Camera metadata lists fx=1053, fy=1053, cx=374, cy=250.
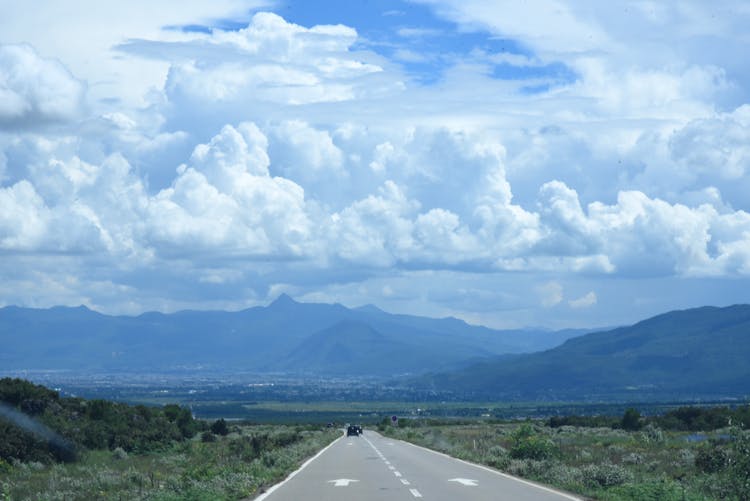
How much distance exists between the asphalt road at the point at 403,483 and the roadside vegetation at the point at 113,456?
1.08m

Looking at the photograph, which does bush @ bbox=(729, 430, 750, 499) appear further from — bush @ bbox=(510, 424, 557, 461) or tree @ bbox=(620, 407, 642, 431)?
tree @ bbox=(620, 407, 642, 431)

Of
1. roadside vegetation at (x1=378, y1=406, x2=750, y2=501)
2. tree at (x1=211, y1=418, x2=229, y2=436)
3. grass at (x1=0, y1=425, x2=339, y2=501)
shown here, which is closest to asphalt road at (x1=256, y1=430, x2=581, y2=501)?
grass at (x1=0, y1=425, x2=339, y2=501)

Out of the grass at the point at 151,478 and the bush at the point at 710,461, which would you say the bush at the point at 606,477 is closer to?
the bush at the point at 710,461

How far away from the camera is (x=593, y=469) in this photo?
29.1m

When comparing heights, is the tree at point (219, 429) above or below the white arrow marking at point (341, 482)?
below

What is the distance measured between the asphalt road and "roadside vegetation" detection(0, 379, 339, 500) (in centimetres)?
108

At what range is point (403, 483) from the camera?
28.4 meters

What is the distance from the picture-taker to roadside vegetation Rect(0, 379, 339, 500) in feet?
85.3

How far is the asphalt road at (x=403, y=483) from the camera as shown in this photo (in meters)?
24.3

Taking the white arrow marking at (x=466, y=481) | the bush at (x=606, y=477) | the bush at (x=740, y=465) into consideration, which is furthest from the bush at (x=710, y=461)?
the bush at (x=740, y=465)

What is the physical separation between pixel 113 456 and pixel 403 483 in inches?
891

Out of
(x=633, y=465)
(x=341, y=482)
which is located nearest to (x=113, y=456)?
(x=341, y=482)

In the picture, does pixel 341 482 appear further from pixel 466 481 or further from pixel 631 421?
pixel 631 421

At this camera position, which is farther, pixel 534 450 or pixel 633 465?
pixel 534 450
